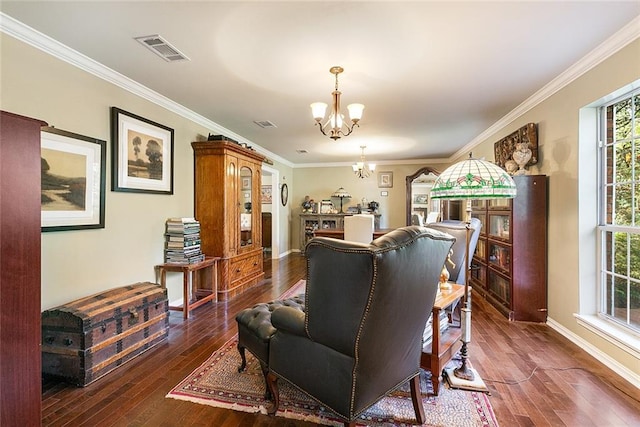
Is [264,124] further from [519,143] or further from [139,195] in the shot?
[519,143]

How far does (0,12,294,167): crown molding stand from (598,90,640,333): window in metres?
4.40

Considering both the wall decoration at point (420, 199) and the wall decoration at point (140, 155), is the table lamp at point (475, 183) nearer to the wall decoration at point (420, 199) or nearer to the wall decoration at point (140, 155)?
the wall decoration at point (140, 155)

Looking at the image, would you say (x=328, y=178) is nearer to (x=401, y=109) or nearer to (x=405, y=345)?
(x=401, y=109)

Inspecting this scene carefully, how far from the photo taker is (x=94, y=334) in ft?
6.97

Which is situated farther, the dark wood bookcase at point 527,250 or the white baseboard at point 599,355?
the dark wood bookcase at point 527,250

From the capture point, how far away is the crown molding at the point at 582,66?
2084 millimetres

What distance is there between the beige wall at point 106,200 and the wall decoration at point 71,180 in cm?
8

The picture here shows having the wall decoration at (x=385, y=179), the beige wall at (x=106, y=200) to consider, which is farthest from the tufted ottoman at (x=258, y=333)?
the wall decoration at (x=385, y=179)

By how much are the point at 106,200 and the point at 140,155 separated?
0.63 m

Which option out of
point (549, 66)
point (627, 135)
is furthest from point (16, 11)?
point (627, 135)

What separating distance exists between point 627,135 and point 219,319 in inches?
165

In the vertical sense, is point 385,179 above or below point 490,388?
above

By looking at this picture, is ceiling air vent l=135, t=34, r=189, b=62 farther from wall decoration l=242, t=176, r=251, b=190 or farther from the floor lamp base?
the floor lamp base

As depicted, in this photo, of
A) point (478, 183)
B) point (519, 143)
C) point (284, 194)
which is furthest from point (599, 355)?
point (284, 194)
